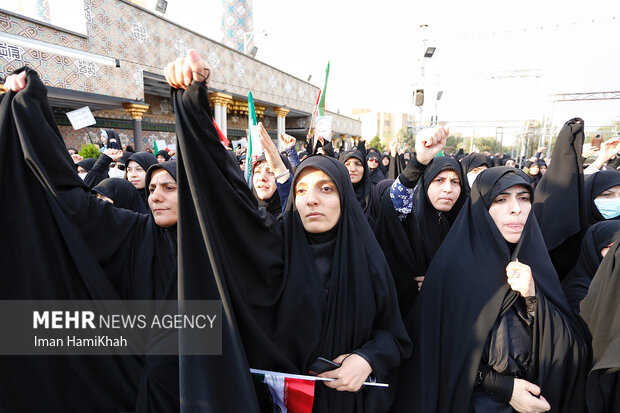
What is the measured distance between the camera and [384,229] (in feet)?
6.92

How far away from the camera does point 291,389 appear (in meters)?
1.17

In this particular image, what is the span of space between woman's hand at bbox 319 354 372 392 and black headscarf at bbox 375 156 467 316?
3.10ft

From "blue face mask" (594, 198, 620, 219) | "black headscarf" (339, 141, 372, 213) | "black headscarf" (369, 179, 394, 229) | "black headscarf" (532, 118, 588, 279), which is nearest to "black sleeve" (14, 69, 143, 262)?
"black headscarf" (369, 179, 394, 229)

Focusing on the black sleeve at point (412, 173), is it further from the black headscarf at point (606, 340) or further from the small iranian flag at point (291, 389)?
the small iranian flag at point (291, 389)

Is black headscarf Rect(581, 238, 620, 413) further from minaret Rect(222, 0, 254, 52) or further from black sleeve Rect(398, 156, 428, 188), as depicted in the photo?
minaret Rect(222, 0, 254, 52)

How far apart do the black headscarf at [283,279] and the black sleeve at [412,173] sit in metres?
0.66

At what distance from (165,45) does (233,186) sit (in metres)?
10.7

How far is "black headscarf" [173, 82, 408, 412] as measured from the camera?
3.28 feet

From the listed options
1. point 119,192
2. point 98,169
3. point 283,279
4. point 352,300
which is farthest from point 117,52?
point 352,300

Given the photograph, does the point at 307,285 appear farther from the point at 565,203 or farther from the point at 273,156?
the point at 565,203

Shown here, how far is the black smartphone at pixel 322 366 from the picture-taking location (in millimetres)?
1203

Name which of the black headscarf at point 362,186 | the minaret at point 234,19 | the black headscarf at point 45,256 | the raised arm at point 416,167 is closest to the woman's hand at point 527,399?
the raised arm at point 416,167

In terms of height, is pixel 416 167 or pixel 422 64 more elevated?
pixel 422 64

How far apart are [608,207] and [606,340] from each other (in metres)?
1.31
